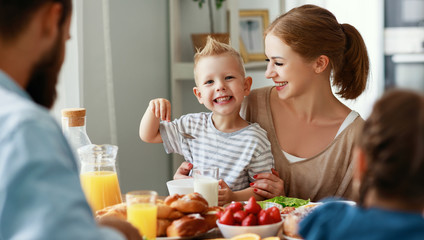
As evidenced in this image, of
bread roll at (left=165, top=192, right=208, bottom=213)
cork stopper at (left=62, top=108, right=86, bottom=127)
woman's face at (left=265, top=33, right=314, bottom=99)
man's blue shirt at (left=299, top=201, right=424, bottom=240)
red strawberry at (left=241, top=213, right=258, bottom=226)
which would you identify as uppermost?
woman's face at (left=265, top=33, right=314, bottom=99)

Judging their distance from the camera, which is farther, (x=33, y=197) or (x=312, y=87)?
(x=312, y=87)

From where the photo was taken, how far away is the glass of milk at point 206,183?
1.57m

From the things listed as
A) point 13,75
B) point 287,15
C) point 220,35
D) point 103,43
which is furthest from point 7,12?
point 220,35

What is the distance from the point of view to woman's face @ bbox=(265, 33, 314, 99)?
205 centimetres

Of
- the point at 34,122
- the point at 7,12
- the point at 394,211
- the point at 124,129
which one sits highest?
the point at 7,12

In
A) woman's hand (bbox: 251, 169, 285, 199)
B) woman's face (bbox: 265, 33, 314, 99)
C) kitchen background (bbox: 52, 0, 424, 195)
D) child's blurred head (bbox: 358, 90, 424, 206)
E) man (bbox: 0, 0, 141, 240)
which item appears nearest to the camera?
man (bbox: 0, 0, 141, 240)

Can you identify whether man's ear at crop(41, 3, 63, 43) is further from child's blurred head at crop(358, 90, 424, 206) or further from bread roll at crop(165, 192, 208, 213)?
bread roll at crop(165, 192, 208, 213)

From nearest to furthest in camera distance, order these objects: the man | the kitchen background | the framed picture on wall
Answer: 1. the man
2. the kitchen background
3. the framed picture on wall

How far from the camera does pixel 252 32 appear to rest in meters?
3.78

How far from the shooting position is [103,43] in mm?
2791

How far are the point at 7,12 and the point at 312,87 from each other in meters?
1.54

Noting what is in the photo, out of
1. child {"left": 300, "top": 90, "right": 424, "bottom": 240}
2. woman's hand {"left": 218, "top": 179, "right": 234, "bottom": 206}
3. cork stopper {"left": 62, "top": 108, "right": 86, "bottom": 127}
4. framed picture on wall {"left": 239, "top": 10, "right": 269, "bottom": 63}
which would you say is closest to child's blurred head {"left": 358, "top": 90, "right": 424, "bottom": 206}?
child {"left": 300, "top": 90, "right": 424, "bottom": 240}

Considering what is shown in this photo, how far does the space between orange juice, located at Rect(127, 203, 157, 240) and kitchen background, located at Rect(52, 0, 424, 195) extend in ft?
4.15

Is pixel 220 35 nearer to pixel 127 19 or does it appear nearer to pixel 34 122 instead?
pixel 127 19
